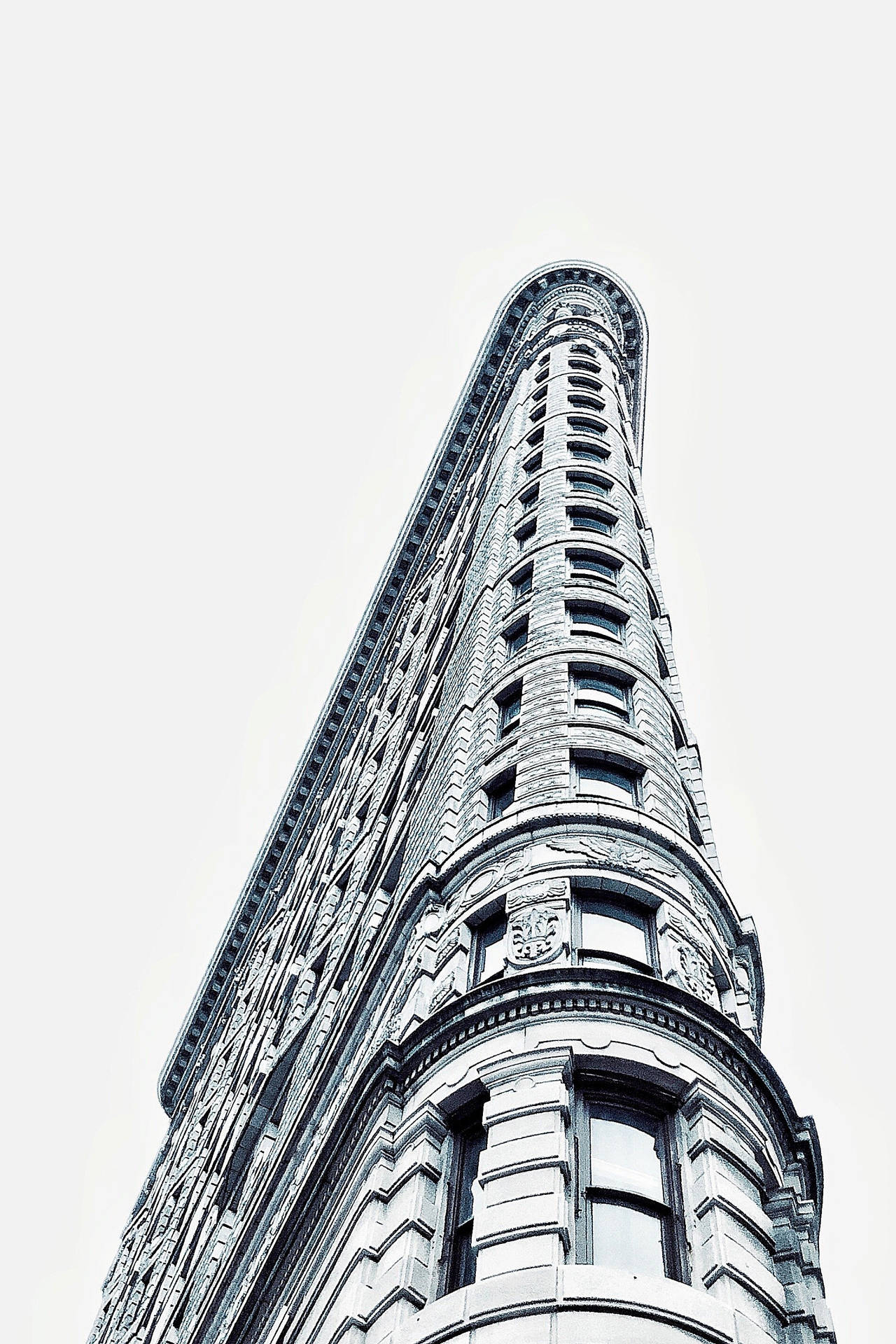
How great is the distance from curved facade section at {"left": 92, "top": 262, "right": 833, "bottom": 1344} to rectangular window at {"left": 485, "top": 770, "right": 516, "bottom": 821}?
64mm

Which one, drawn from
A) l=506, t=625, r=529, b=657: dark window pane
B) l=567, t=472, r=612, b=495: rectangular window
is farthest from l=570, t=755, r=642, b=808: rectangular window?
l=567, t=472, r=612, b=495: rectangular window

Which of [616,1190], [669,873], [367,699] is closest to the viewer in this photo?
[616,1190]

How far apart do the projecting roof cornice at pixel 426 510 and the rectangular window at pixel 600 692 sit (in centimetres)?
4615

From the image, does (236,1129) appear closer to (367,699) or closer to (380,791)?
(380,791)

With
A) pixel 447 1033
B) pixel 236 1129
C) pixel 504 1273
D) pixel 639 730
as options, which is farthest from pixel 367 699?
pixel 504 1273

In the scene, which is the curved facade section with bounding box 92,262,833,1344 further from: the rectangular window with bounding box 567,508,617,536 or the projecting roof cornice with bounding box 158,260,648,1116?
the projecting roof cornice with bounding box 158,260,648,1116

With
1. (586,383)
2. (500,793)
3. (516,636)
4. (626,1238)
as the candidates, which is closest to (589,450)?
(586,383)

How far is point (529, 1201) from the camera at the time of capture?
1781 centimetres

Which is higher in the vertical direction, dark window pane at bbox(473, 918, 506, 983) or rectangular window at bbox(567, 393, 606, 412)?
rectangular window at bbox(567, 393, 606, 412)

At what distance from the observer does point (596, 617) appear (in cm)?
4028

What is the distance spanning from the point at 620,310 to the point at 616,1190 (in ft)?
249

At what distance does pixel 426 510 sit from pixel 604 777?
57366 mm

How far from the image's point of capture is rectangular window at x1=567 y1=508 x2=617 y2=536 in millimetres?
47562

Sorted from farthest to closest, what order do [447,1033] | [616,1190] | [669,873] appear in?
[669,873], [447,1033], [616,1190]
